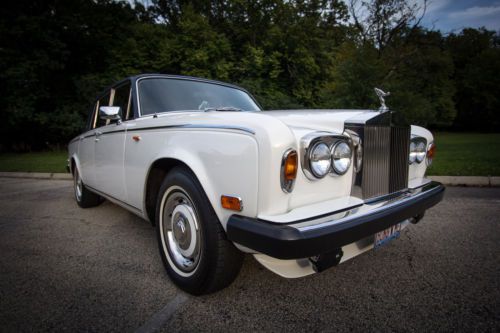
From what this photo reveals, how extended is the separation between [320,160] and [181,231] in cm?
103

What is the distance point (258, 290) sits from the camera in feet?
6.06

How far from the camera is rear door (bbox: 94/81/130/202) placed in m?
2.57

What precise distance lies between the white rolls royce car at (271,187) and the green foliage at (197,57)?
9113mm

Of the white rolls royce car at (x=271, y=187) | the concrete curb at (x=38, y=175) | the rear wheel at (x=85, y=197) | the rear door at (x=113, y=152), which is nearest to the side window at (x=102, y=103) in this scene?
the rear door at (x=113, y=152)

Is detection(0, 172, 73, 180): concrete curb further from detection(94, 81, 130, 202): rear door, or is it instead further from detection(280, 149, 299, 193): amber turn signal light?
detection(280, 149, 299, 193): amber turn signal light

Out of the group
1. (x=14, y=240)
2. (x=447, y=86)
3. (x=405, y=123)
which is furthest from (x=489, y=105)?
(x=14, y=240)

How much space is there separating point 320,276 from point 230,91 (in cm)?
215

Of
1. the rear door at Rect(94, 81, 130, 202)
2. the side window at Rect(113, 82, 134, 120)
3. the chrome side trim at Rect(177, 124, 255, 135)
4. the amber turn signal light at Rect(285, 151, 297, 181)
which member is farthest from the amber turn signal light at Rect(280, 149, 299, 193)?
the side window at Rect(113, 82, 134, 120)

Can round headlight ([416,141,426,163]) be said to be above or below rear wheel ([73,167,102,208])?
above

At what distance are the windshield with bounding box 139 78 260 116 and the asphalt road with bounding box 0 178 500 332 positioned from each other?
4.36ft

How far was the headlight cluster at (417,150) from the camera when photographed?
2.30 metres

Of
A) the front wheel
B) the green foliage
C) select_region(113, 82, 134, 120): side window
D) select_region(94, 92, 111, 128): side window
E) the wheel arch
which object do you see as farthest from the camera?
the green foliage

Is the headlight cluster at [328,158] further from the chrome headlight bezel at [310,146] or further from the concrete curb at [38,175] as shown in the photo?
the concrete curb at [38,175]

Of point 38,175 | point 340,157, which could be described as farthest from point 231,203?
point 38,175
